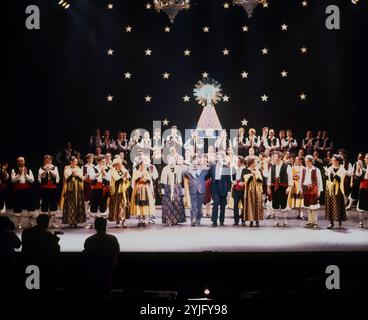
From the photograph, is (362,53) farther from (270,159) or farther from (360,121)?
(270,159)

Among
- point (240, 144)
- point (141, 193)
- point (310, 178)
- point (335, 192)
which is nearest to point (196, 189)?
point (141, 193)

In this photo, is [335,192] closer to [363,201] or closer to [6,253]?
[363,201]

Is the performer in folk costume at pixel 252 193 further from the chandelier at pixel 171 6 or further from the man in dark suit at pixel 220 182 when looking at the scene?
the chandelier at pixel 171 6

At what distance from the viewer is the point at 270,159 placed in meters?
8.55

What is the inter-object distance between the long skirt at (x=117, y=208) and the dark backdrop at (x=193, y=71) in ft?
7.25

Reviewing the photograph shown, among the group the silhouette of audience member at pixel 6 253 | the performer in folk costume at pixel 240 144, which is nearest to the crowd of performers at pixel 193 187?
the performer in folk costume at pixel 240 144

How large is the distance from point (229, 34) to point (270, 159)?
2929 millimetres

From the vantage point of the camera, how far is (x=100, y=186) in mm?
7891

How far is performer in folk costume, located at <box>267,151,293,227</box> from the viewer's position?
8141mm

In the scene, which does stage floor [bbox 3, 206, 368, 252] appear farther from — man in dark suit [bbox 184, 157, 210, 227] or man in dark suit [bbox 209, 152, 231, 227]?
man in dark suit [bbox 209, 152, 231, 227]

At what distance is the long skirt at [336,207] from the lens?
7500 millimetres

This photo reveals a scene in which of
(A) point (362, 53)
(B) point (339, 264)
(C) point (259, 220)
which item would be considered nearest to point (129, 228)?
(C) point (259, 220)

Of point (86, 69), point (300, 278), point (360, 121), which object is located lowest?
point (300, 278)
